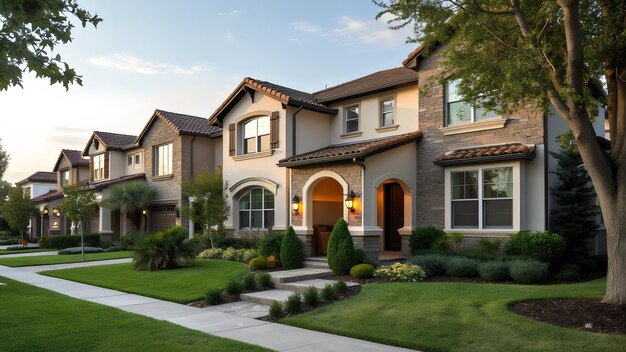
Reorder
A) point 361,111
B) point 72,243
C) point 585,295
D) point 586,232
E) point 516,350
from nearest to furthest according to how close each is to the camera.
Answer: point 516,350
point 585,295
point 586,232
point 361,111
point 72,243

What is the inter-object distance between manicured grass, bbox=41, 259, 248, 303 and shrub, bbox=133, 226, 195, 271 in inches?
15.7

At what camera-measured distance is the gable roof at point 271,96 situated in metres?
18.9

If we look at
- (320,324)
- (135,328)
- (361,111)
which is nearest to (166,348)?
(135,328)

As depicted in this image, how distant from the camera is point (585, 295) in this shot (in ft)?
32.6

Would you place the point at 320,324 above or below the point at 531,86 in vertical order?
below

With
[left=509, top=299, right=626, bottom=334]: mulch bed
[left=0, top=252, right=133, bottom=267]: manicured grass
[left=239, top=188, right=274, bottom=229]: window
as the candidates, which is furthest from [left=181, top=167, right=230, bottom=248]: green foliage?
[left=509, top=299, right=626, bottom=334]: mulch bed

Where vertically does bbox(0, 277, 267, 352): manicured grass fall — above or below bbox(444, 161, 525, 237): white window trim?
below

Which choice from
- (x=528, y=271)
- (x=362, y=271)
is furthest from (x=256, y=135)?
→ (x=528, y=271)

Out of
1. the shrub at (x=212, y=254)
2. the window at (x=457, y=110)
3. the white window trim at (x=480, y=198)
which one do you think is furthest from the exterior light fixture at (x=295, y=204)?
the window at (x=457, y=110)

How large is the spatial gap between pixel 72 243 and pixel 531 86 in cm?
2792

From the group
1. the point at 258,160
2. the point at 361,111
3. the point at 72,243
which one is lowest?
the point at 72,243

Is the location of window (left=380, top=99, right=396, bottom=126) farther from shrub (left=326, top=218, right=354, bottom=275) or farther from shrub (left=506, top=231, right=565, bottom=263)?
shrub (left=506, top=231, right=565, bottom=263)

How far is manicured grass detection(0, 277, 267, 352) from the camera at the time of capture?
7348 mm

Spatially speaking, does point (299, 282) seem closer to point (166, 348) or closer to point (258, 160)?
point (166, 348)
